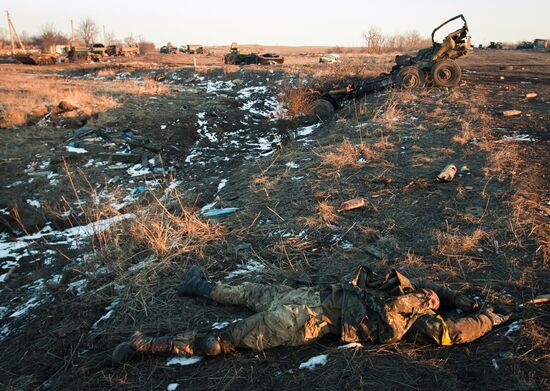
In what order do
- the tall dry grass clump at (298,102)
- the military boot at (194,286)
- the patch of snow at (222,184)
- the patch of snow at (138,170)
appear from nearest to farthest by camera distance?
1. the military boot at (194,286)
2. the patch of snow at (222,184)
3. the patch of snow at (138,170)
4. the tall dry grass clump at (298,102)

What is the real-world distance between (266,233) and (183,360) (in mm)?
1880

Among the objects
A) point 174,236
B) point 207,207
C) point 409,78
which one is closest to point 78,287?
point 174,236

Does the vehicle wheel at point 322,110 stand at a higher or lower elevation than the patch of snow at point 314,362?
higher

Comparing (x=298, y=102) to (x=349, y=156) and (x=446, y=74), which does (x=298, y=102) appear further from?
(x=349, y=156)

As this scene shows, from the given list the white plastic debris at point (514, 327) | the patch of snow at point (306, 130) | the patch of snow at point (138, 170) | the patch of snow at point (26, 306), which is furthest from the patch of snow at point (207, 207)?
the patch of snow at point (306, 130)

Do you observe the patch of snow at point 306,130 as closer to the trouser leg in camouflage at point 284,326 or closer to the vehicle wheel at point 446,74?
the vehicle wheel at point 446,74

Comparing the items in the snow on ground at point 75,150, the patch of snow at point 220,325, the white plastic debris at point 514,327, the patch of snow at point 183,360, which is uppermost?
the snow on ground at point 75,150

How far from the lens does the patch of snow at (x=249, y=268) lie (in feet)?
11.3

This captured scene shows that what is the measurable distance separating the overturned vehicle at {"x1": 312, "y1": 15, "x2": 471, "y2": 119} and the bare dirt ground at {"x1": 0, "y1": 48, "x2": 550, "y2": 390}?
1.62m

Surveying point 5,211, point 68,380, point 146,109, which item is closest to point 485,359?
point 68,380

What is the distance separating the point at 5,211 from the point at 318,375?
Answer: 544 cm

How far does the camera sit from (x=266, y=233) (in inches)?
165

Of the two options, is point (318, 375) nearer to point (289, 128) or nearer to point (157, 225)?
point (157, 225)

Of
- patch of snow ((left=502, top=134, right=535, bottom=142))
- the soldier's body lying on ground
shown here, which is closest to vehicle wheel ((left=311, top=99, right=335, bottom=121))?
patch of snow ((left=502, top=134, right=535, bottom=142))
